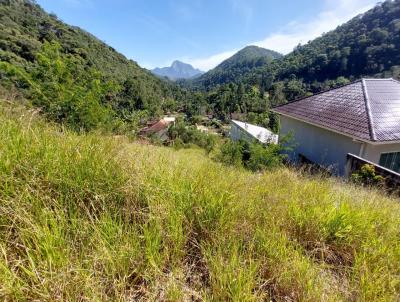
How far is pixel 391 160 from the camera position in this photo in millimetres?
10508

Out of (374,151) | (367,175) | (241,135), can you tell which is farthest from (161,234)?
(241,135)

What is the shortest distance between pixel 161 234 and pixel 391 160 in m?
12.7

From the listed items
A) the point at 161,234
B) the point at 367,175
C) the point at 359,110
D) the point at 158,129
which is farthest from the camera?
the point at 158,129

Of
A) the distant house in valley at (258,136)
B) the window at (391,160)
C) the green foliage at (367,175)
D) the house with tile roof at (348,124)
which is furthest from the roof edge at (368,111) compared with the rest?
the distant house in valley at (258,136)

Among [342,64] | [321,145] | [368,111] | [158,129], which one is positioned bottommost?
[158,129]

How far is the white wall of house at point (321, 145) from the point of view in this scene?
10.8 meters

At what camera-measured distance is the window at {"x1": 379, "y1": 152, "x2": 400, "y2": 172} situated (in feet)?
33.8

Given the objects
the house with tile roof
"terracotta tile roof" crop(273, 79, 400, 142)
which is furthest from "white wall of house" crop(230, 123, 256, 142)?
"terracotta tile roof" crop(273, 79, 400, 142)

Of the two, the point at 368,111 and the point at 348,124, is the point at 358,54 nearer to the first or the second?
the point at 368,111

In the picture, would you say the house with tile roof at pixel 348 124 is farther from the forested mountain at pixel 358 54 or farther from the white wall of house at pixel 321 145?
the forested mountain at pixel 358 54

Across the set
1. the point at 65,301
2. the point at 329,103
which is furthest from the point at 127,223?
the point at 329,103

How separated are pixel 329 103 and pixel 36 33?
60.9 metres

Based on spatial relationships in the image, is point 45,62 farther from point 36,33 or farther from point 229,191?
point 36,33

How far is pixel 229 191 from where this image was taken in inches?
92.0
